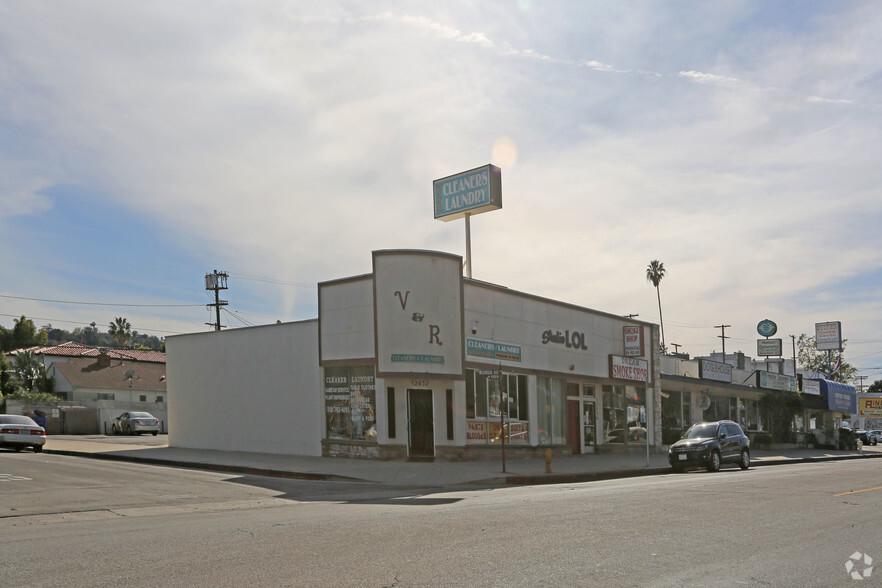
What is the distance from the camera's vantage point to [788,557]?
27.7 ft

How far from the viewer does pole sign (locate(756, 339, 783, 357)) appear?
200ft

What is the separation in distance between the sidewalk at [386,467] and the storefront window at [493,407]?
3.22 ft

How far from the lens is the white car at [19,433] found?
26.7 metres

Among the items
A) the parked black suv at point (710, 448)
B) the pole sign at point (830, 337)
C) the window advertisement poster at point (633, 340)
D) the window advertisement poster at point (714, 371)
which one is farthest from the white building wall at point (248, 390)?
the pole sign at point (830, 337)

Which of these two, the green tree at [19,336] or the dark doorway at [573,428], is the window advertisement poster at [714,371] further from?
the green tree at [19,336]

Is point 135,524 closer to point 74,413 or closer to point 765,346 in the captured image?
point 74,413

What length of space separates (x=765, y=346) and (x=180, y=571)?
202 feet

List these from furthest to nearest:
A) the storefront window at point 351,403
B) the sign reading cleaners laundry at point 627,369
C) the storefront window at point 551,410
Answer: the sign reading cleaners laundry at point 627,369, the storefront window at point 551,410, the storefront window at point 351,403

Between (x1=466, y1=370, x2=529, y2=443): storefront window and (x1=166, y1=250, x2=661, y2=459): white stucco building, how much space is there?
5 centimetres

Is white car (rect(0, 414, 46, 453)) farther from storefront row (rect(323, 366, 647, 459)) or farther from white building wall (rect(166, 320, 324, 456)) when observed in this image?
storefront row (rect(323, 366, 647, 459))

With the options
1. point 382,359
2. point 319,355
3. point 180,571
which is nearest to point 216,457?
point 319,355

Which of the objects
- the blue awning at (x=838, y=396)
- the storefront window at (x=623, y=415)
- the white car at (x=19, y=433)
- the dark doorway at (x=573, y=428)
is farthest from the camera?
the blue awning at (x=838, y=396)

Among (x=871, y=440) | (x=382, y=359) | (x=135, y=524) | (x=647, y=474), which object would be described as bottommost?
(x=871, y=440)

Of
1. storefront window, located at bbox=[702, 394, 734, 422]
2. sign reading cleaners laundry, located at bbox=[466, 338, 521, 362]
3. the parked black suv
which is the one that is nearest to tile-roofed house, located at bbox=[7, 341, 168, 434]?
sign reading cleaners laundry, located at bbox=[466, 338, 521, 362]
